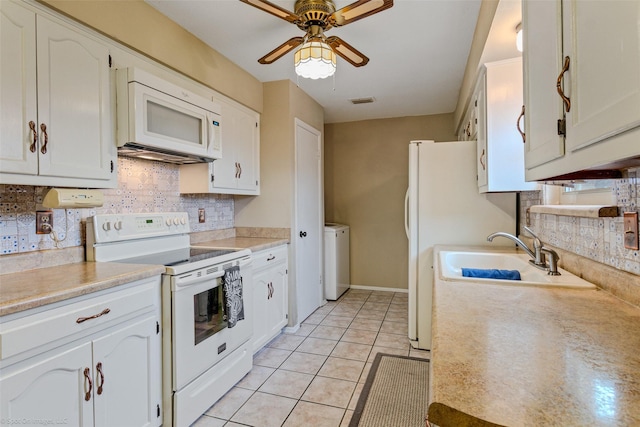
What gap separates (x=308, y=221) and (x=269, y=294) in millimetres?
978

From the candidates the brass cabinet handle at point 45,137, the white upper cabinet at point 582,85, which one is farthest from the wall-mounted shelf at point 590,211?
the brass cabinet handle at point 45,137

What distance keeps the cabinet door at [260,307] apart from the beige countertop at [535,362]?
5.75 feet

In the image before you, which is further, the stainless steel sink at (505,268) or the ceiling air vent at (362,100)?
the ceiling air vent at (362,100)

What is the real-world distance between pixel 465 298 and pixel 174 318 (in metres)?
1.41

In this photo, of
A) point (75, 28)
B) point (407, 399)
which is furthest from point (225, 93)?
point (407, 399)

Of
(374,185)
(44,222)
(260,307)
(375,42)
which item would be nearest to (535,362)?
(44,222)

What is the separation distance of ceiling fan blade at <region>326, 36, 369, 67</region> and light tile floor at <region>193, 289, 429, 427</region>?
212cm

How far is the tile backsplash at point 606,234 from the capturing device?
105 centimetres

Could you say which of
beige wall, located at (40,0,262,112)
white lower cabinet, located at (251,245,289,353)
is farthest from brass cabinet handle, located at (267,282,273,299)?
beige wall, located at (40,0,262,112)

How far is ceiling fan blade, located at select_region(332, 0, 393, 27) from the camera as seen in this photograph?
5.03 feet

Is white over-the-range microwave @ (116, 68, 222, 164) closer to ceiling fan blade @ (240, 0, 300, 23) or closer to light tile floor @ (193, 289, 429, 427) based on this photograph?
ceiling fan blade @ (240, 0, 300, 23)

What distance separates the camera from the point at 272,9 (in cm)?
165

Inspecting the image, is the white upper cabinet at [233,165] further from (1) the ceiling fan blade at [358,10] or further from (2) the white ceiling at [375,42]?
(1) the ceiling fan blade at [358,10]

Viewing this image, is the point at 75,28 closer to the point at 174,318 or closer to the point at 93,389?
the point at 174,318
